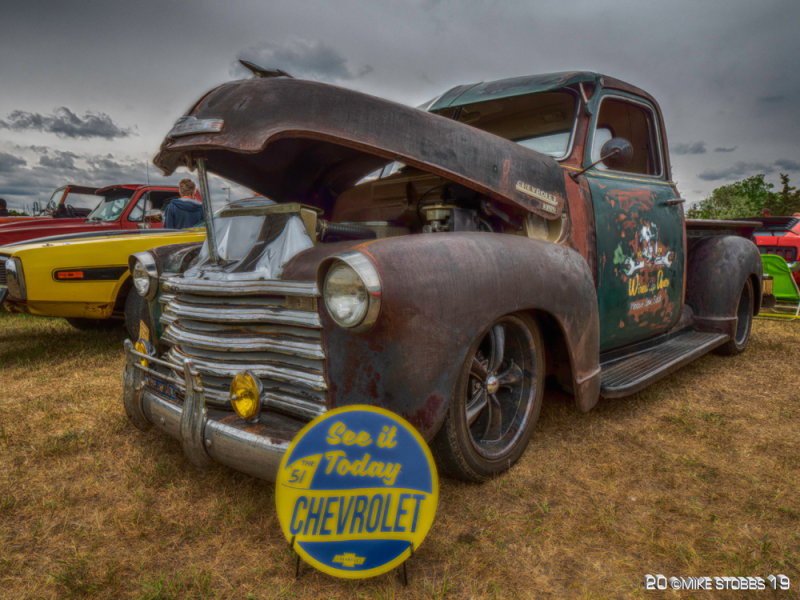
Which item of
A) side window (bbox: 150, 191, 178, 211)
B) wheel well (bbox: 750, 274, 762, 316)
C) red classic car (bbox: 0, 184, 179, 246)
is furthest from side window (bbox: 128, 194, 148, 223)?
wheel well (bbox: 750, 274, 762, 316)

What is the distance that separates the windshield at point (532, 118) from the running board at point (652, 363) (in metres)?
1.20

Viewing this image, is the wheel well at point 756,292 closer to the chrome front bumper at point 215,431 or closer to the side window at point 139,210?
the chrome front bumper at point 215,431

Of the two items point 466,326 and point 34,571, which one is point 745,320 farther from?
point 34,571

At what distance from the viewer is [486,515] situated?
6.28 feet

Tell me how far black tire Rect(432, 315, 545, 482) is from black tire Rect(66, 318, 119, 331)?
15.5 feet

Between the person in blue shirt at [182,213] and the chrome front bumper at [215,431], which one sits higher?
the person in blue shirt at [182,213]

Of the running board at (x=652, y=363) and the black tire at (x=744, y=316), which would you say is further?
the black tire at (x=744, y=316)

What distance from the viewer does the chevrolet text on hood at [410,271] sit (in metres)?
1.72

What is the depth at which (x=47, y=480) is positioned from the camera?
2230 millimetres

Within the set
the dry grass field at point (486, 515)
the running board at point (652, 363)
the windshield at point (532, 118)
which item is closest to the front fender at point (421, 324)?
the dry grass field at point (486, 515)

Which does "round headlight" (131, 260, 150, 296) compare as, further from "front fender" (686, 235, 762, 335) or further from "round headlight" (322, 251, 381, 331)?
"front fender" (686, 235, 762, 335)

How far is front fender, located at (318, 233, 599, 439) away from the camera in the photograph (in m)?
1.66

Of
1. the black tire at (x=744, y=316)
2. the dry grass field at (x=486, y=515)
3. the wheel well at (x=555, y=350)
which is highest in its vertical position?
the wheel well at (x=555, y=350)

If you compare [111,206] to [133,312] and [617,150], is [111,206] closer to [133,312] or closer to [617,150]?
[133,312]
